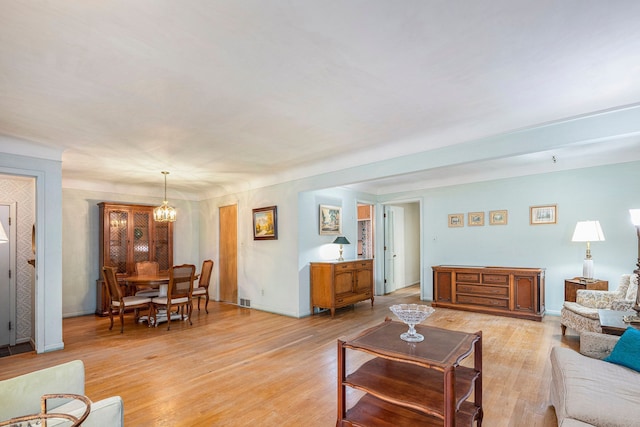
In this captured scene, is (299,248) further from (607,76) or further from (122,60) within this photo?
(607,76)

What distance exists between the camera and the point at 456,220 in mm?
6371

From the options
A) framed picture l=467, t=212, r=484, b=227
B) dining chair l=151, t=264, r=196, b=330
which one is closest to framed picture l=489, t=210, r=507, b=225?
framed picture l=467, t=212, r=484, b=227

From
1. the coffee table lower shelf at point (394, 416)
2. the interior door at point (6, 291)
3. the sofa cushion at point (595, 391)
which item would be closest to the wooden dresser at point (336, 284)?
the coffee table lower shelf at point (394, 416)

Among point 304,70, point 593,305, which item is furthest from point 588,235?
point 304,70

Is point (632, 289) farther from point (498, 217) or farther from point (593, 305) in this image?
point (498, 217)

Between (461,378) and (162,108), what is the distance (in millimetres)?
3124

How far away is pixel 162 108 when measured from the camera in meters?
2.87

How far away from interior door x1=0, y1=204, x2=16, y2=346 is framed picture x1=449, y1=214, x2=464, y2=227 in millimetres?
6967

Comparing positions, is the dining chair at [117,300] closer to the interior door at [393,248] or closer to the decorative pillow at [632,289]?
the interior door at [393,248]

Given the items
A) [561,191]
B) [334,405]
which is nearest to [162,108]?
[334,405]

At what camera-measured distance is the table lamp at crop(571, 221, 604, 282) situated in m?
4.57

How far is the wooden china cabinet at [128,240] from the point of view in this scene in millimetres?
5934

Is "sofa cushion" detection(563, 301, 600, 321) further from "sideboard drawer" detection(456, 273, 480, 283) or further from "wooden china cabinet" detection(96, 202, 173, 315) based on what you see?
"wooden china cabinet" detection(96, 202, 173, 315)

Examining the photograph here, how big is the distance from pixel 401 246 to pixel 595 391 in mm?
6480
